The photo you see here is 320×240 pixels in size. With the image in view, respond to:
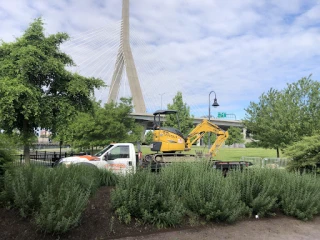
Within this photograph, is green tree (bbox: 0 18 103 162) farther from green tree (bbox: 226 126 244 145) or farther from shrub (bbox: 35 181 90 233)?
green tree (bbox: 226 126 244 145)

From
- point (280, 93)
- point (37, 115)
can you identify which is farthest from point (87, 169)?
point (280, 93)

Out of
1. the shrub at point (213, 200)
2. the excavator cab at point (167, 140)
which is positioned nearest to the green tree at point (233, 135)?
the excavator cab at point (167, 140)

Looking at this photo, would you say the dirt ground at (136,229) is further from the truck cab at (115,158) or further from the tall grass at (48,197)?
the truck cab at (115,158)

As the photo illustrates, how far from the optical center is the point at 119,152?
512 inches

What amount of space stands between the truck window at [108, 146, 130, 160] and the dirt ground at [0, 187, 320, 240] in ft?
22.9

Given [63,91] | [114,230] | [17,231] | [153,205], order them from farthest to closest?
1. [63,91]
2. [153,205]
3. [114,230]
4. [17,231]

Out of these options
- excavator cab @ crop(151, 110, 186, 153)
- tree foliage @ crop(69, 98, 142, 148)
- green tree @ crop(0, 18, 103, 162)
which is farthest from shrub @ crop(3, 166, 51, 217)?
tree foliage @ crop(69, 98, 142, 148)

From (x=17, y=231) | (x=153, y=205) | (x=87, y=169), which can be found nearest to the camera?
(x=17, y=231)

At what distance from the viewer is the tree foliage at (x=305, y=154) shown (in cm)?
936

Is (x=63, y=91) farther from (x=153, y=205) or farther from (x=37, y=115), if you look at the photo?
(x=153, y=205)

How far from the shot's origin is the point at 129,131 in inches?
1051

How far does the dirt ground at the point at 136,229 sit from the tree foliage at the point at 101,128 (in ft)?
60.3

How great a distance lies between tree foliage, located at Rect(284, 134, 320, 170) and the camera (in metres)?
9.36

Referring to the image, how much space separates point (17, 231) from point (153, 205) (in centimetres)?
207
